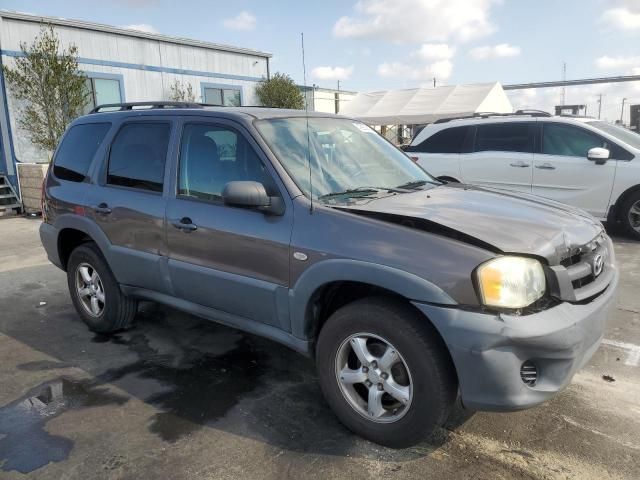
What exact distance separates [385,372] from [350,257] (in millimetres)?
631

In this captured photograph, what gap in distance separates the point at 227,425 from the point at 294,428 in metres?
0.41

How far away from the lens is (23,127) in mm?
13539

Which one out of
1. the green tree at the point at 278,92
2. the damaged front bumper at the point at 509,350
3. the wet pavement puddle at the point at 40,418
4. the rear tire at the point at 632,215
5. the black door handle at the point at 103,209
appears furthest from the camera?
the green tree at the point at 278,92

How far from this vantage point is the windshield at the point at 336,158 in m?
3.23

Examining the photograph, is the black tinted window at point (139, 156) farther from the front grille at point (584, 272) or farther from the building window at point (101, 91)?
the building window at point (101, 91)

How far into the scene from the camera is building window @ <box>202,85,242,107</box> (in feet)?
62.2

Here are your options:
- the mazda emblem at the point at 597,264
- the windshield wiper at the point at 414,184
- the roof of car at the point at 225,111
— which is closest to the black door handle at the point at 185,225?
the roof of car at the point at 225,111

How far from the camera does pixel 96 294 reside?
180 inches

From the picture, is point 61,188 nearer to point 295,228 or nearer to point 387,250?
point 295,228

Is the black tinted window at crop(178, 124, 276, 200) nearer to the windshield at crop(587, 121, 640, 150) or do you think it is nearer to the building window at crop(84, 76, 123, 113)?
the windshield at crop(587, 121, 640, 150)

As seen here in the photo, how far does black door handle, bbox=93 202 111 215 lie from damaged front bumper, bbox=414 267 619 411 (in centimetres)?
278

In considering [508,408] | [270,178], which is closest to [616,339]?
[508,408]

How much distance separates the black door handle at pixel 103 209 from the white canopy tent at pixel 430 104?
67.2 feet

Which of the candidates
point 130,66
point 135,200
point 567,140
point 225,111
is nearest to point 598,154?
point 567,140
